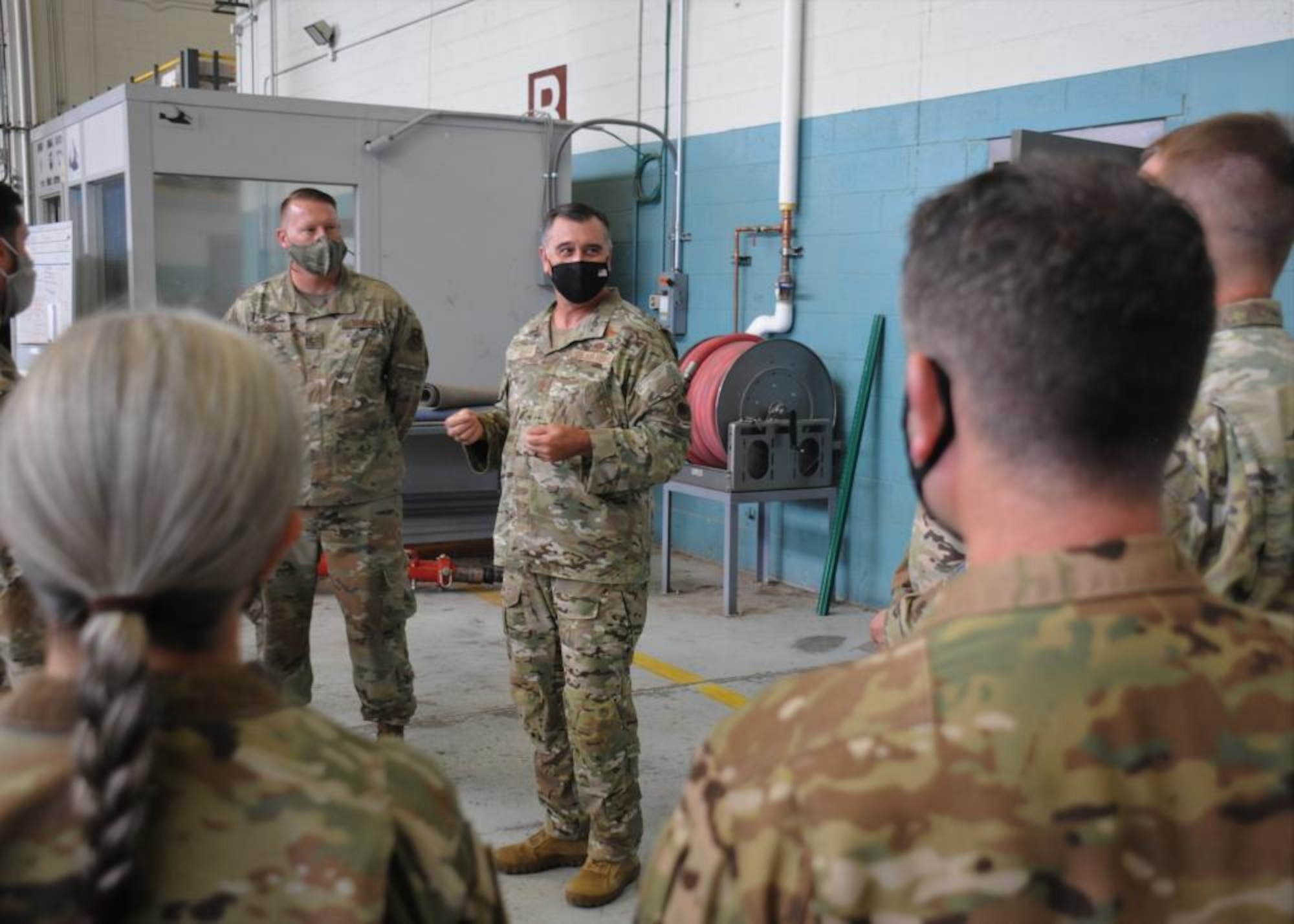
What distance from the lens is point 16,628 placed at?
279cm

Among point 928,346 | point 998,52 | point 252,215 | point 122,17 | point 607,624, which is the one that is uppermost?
point 122,17

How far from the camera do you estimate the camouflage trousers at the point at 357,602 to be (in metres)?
3.77

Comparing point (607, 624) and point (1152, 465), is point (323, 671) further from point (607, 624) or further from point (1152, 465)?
point (1152, 465)

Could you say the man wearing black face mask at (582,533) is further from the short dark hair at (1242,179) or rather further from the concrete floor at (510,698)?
the short dark hair at (1242,179)

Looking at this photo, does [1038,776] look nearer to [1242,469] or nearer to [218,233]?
[1242,469]

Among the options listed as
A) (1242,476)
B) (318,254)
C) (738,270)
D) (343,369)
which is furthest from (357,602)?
(738,270)

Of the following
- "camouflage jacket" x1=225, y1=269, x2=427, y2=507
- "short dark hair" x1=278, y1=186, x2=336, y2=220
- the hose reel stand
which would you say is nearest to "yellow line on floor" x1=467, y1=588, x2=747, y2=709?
"camouflage jacket" x1=225, y1=269, x2=427, y2=507

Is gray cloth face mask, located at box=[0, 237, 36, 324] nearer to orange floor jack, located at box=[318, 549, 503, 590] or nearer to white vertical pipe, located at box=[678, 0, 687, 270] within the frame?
orange floor jack, located at box=[318, 549, 503, 590]

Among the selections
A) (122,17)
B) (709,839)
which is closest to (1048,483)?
(709,839)

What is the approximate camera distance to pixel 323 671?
4.92m

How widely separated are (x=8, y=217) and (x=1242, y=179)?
2928 millimetres

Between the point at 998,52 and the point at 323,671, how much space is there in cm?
395

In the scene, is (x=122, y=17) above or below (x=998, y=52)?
above

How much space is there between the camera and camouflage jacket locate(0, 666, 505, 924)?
86 cm
